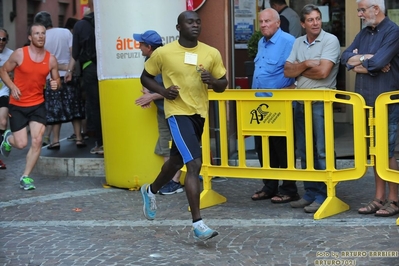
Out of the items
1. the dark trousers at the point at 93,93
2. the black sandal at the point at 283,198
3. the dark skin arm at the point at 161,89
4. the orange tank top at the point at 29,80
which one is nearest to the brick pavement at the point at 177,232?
the black sandal at the point at 283,198

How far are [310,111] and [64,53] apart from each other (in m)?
5.17

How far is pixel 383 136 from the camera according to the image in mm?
7477

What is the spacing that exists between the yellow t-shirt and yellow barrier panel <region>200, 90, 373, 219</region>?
3.42 ft

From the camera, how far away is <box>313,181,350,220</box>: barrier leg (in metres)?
7.56

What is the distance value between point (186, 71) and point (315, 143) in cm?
168

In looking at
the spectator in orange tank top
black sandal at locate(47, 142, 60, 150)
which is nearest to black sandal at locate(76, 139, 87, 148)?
black sandal at locate(47, 142, 60, 150)

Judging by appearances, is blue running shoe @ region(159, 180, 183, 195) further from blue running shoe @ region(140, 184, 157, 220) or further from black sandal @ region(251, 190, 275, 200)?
blue running shoe @ region(140, 184, 157, 220)

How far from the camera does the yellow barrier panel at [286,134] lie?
298 inches

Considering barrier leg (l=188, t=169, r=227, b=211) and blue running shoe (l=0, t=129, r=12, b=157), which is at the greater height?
blue running shoe (l=0, t=129, r=12, b=157)

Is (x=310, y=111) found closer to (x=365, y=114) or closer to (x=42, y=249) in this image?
(x=365, y=114)

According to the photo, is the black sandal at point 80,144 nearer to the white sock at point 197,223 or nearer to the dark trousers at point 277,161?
the dark trousers at point 277,161

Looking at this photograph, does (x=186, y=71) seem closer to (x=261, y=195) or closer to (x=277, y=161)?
(x=277, y=161)

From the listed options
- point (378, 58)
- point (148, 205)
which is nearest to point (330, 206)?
point (378, 58)

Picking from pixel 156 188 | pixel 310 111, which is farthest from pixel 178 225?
pixel 310 111
